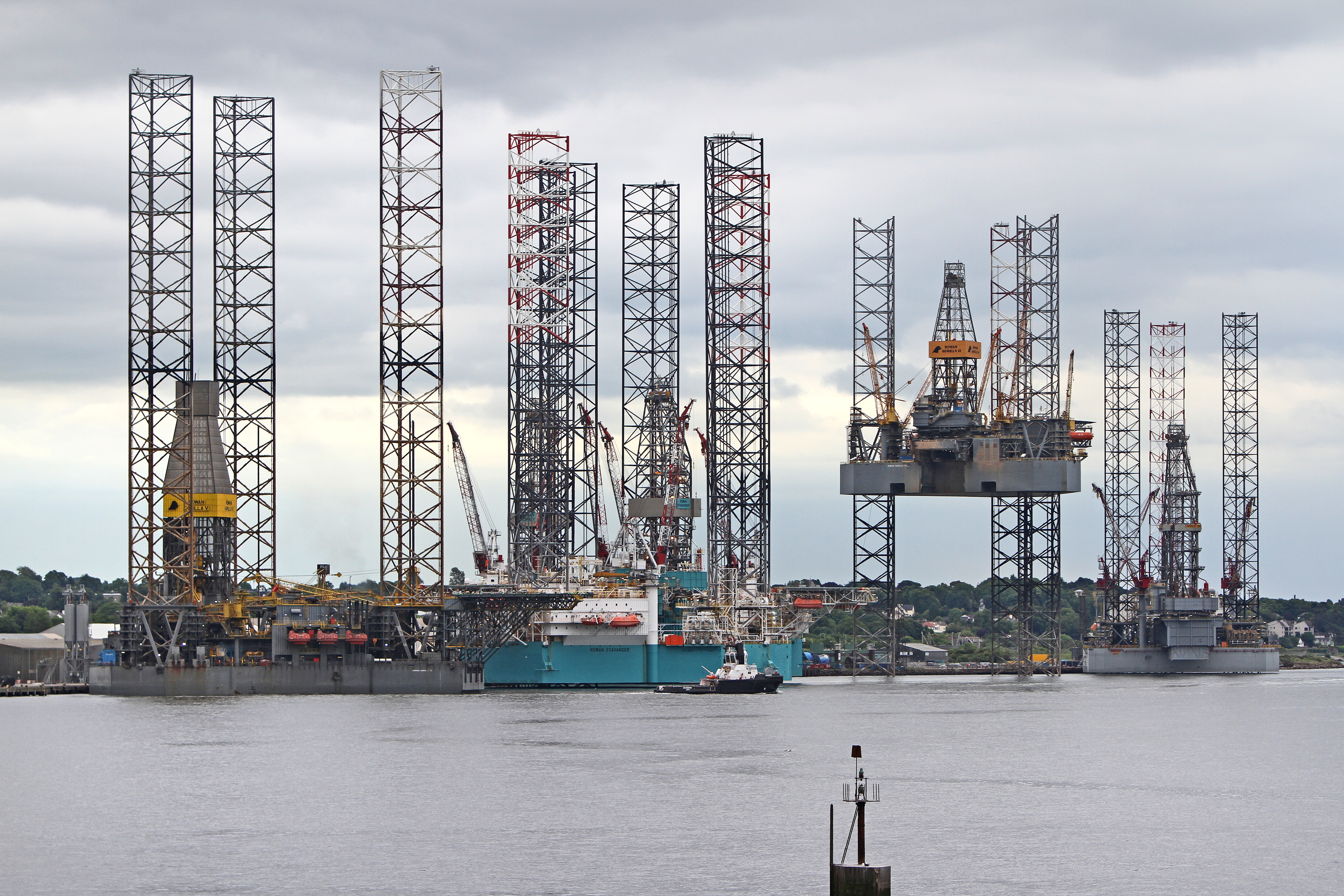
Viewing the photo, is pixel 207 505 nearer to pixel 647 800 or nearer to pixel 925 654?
pixel 647 800

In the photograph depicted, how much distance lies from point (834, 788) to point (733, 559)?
5138 cm

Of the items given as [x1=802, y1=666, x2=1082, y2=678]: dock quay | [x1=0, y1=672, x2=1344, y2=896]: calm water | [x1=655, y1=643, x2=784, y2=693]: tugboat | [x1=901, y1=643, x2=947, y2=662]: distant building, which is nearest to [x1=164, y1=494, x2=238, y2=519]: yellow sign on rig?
[x1=0, y1=672, x2=1344, y2=896]: calm water

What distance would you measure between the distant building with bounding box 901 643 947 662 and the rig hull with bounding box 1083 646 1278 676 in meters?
18.6

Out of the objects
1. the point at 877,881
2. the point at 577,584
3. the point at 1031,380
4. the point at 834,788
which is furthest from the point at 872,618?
the point at 877,881

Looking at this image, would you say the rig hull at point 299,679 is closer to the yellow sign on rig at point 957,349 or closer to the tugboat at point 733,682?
the tugboat at point 733,682

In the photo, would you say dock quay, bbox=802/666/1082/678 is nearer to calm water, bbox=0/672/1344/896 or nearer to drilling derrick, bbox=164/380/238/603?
drilling derrick, bbox=164/380/238/603

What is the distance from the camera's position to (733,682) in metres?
88.9

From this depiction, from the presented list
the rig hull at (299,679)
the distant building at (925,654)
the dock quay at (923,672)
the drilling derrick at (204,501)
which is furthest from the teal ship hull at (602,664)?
the distant building at (925,654)

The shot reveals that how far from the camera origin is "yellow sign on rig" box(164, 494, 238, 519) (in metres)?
89.0

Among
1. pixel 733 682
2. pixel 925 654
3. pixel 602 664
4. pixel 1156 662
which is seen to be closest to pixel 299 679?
pixel 602 664

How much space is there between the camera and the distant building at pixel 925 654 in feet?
489

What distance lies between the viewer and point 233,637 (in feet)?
285

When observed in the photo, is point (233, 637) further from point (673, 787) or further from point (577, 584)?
point (673, 787)

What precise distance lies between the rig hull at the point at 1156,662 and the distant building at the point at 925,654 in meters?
18.6
